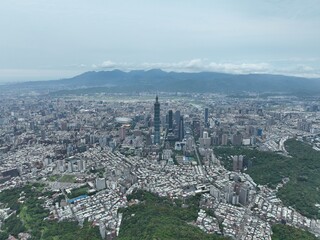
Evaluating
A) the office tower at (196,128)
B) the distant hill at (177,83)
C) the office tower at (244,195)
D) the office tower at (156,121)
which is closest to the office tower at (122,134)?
the office tower at (156,121)

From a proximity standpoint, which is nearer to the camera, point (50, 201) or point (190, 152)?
point (50, 201)

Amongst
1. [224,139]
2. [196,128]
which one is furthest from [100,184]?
[196,128]

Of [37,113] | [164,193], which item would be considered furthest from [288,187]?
[37,113]

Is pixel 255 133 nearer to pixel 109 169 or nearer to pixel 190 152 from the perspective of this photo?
pixel 190 152

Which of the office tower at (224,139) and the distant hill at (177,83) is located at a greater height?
the distant hill at (177,83)

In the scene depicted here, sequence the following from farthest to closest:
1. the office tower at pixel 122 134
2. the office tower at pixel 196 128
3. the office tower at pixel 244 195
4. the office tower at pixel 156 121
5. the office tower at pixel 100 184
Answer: the office tower at pixel 196 128 < the office tower at pixel 122 134 < the office tower at pixel 156 121 < the office tower at pixel 100 184 < the office tower at pixel 244 195

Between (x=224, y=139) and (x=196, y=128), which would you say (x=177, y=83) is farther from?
(x=224, y=139)

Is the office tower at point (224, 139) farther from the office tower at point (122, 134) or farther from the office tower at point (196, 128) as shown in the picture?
the office tower at point (122, 134)

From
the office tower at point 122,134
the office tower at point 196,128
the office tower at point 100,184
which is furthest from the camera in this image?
the office tower at point 196,128

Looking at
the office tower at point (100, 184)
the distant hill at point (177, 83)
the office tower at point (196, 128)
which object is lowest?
the office tower at point (100, 184)
